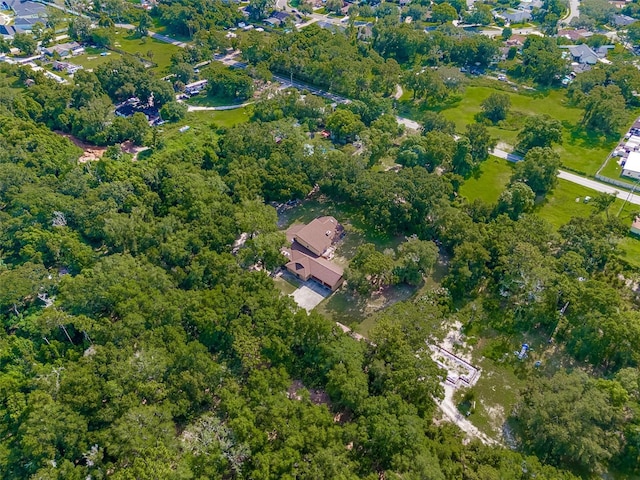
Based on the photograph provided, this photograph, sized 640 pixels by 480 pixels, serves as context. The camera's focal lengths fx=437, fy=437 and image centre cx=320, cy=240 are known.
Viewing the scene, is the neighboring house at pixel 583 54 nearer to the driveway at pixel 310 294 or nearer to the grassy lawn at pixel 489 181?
the grassy lawn at pixel 489 181

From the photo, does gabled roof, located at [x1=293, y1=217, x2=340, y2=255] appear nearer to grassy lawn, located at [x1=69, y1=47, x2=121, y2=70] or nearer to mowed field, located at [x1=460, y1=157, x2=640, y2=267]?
mowed field, located at [x1=460, y1=157, x2=640, y2=267]

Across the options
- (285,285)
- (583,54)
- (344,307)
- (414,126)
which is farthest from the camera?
(583,54)

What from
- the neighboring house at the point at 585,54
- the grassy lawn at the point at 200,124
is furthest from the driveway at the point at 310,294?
the neighboring house at the point at 585,54

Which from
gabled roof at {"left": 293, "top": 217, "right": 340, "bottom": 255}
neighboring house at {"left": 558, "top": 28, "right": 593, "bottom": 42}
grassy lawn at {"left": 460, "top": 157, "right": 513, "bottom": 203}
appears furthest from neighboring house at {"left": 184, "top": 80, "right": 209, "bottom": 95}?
neighboring house at {"left": 558, "top": 28, "right": 593, "bottom": 42}

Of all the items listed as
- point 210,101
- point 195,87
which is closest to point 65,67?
point 195,87

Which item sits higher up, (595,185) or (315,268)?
(595,185)

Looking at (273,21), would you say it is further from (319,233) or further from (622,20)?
(622,20)

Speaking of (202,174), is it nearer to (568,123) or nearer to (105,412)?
(105,412)
